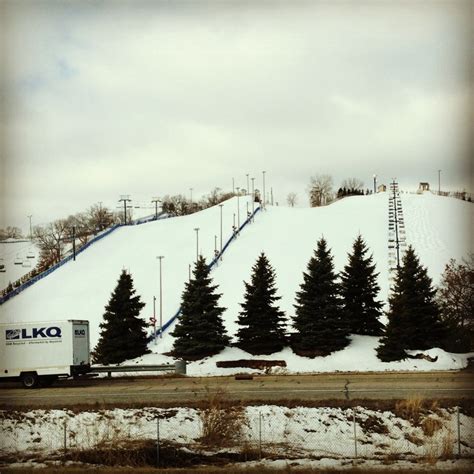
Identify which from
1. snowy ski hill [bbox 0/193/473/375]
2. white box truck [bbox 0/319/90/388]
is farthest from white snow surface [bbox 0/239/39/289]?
white box truck [bbox 0/319/90/388]

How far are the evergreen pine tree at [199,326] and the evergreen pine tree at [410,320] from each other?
A: 31.5 ft

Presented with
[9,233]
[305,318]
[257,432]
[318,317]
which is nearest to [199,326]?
[305,318]

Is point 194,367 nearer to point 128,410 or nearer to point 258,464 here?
point 128,410

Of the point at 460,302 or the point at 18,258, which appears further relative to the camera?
the point at 18,258

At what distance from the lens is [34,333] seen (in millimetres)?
28266

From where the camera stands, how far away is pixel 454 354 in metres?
32.7

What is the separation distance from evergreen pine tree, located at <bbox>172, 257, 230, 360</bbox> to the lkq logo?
33.4ft

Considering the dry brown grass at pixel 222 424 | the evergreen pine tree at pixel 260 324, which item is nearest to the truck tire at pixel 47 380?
the dry brown grass at pixel 222 424

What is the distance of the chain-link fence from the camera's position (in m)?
18.2

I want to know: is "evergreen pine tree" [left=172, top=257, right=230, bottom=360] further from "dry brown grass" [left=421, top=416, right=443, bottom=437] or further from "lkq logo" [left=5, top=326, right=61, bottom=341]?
"dry brown grass" [left=421, top=416, right=443, bottom=437]

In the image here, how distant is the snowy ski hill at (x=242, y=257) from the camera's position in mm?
36688

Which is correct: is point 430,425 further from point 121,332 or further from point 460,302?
point 121,332

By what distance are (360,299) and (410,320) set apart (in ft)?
18.5

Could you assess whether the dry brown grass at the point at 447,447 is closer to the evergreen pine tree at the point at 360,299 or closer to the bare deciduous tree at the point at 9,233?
the bare deciduous tree at the point at 9,233
